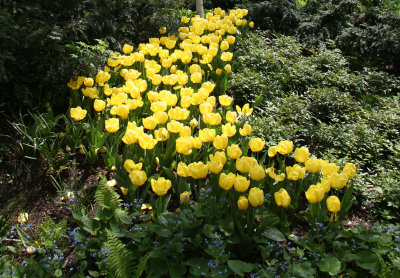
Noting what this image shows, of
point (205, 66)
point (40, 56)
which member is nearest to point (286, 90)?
point (205, 66)

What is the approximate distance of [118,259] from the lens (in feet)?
6.51

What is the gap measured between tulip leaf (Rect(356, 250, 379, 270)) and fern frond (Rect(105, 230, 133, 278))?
4.20 ft

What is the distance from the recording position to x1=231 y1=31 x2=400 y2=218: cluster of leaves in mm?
3135

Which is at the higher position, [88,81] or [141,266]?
[88,81]

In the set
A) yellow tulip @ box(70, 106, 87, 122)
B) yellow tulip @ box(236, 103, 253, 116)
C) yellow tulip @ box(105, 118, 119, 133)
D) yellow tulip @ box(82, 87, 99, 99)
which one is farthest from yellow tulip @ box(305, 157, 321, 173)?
yellow tulip @ box(82, 87, 99, 99)

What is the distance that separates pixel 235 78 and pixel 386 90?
74.4 inches

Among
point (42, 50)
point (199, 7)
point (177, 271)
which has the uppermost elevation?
point (199, 7)

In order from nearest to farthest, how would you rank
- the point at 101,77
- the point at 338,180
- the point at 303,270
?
the point at 303,270 → the point at 338,180 → the point at 101,77

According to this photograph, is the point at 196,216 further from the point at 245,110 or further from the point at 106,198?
the point at 245,110

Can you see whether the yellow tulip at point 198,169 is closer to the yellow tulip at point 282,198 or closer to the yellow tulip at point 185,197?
the yellow tulip at point 185,197

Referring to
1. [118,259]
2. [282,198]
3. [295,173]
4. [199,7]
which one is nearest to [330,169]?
[295,173]

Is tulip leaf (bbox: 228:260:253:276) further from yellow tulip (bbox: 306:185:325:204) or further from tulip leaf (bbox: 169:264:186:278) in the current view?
yellow tulip (bbox: 306:185:325:204)

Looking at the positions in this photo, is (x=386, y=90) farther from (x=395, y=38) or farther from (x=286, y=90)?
(x=286, y=90)

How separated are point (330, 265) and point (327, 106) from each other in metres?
2.25
